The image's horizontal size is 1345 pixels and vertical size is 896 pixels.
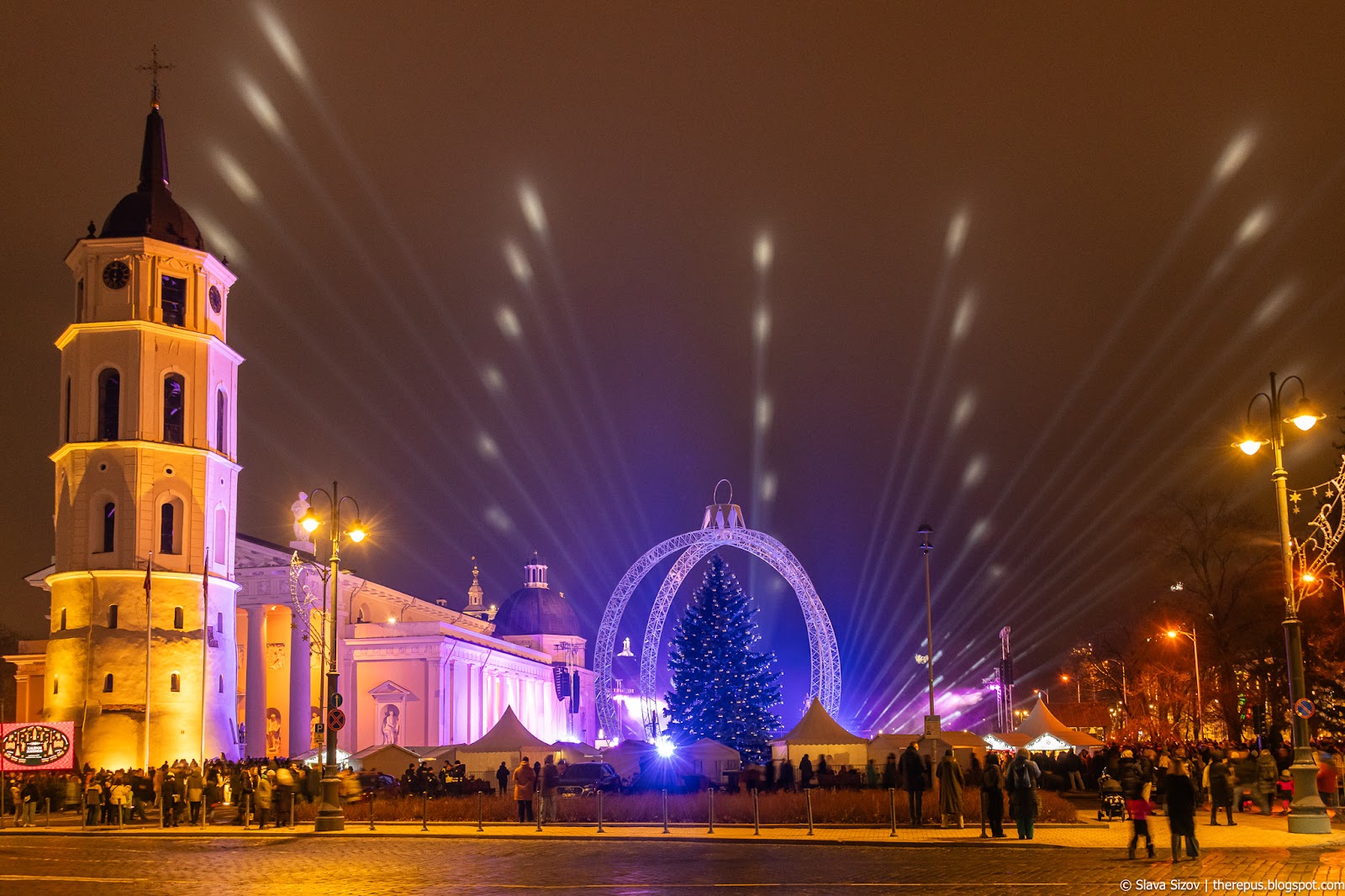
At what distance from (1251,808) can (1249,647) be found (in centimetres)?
2953

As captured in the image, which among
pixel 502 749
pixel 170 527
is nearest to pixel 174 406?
pixel 170 527

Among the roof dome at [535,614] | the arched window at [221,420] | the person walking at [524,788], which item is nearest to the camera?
the person walking at [524,788]

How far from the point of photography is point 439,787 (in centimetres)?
4297

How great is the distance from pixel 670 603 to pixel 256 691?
2665cm

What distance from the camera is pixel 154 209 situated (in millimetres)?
63094

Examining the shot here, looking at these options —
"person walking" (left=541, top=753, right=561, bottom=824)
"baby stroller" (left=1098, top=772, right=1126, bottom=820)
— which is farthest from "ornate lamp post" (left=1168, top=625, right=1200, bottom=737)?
"person walking" (left=541, top=753, right=561, bottom=824)

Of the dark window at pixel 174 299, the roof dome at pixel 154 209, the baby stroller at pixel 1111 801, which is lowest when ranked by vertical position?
the baby stroller at pixel 1111 801

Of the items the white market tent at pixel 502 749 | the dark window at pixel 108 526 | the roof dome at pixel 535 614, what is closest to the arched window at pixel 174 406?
the dark window at pixel 108 526

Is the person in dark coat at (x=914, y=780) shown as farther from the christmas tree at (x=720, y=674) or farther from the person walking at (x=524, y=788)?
the christmas tree at (x=720, y=674)

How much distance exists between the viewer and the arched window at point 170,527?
61500 mm

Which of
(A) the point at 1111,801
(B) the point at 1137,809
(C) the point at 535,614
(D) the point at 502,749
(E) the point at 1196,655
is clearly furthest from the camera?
(C) the point at 535,614

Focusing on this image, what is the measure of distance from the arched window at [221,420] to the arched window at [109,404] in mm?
4669

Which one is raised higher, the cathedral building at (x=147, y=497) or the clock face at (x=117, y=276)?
the clock face at (x=117, y=276)

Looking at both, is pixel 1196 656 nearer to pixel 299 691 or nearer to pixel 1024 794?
pixel 1024 794
